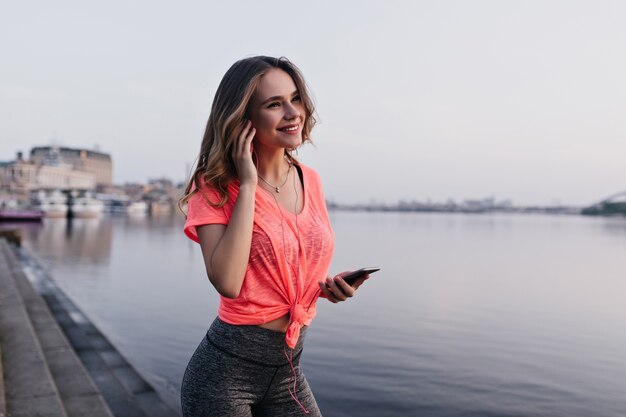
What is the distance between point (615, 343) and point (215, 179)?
1168cm

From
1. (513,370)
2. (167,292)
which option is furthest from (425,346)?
(167,292)

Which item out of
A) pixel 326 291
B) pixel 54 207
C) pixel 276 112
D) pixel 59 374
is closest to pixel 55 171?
pixel 54 207

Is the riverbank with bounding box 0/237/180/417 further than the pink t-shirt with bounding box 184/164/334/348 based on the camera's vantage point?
Yes

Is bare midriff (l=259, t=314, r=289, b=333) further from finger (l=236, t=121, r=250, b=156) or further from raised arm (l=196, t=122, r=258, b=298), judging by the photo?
finger (l=236, t=121, r=250, b=156)

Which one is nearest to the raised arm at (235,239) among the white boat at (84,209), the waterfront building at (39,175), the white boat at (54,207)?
the white boat at (54,207)

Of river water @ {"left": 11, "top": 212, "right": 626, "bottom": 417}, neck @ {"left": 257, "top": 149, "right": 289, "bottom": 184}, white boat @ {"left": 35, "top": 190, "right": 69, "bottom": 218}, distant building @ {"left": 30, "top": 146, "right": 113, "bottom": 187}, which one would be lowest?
river water @ {"left": 11, "top": 212, "right": 626, "bottom": 417}

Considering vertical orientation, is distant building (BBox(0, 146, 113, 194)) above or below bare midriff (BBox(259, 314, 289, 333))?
above

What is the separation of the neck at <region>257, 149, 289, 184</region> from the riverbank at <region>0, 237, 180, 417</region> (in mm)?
2959

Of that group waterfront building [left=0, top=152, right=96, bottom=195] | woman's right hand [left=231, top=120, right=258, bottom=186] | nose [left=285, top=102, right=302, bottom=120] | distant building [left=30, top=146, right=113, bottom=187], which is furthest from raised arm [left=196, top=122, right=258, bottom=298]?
distant building [left=30, top=146, right=113, bottom=187]

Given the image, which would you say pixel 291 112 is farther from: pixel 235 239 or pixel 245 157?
pixel 235 239

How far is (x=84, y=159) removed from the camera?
536 ft

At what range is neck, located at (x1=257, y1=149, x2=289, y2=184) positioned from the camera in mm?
1824

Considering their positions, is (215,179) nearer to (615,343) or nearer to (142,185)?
(615,343)

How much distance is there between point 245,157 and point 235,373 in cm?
66
